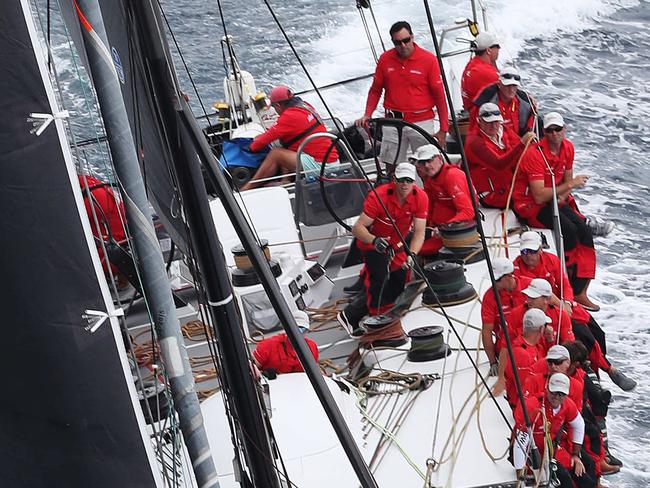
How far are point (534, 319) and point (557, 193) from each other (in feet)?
7.70

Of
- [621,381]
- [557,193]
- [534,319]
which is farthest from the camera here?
[557,193]

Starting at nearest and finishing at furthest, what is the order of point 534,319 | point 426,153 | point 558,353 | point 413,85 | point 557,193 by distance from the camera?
1. point 558,353
2. point 534,319
3. point 426,153
4. point 557,193
5. point 413,85

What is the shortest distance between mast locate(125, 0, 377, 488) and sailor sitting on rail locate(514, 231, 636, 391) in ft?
11.5

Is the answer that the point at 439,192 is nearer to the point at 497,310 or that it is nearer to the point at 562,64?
the point at 497,310

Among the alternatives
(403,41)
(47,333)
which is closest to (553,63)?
(403,41)

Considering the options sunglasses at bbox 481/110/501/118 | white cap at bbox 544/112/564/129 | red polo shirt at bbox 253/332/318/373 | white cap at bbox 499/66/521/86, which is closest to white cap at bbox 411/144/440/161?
sunglasses at bbox 481/110/501/118

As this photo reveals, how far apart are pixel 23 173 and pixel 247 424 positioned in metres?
1.63

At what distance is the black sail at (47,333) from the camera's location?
3.26 metres

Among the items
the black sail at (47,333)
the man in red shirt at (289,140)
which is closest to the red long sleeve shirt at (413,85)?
the man in red shirt at (289,140)

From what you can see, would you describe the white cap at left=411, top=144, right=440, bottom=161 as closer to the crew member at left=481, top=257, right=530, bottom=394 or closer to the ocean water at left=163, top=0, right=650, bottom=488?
the crew member at left=481, top=257, right=530, bottom=394

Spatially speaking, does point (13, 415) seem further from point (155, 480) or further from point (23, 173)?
point (23, 173)

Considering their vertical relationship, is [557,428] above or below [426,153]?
below

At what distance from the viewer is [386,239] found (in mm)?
8070

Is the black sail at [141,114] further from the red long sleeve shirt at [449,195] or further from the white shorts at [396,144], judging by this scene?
the white shorts at [396,144]
